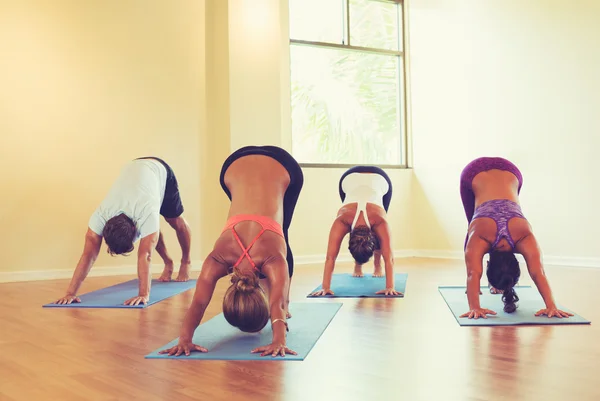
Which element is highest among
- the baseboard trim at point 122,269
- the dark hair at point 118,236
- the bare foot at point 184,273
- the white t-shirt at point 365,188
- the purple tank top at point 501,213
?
the white t-shirt at point 365,188

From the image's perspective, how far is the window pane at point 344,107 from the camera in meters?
7.25

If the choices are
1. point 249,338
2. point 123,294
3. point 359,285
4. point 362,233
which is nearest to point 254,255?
point 249,338

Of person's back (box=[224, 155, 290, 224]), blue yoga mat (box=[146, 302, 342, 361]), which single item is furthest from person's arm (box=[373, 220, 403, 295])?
person's back (box=[224, 155, 290, 224])

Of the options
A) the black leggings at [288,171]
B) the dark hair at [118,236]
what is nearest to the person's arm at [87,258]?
the dark hair at [118,236]

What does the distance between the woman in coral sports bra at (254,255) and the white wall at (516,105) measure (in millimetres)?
3702

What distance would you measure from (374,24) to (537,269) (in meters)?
4.97

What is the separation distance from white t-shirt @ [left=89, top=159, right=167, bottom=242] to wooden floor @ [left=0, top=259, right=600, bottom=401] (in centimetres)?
60

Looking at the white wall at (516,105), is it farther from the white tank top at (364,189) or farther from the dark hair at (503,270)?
the dark hair at (503,270)

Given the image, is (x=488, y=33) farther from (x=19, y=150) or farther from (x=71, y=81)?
(x=19, y=150)

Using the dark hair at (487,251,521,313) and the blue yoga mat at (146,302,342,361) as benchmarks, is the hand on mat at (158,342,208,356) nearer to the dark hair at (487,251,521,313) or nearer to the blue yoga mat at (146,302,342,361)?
the blue yoga mat at (146,302,342,361)

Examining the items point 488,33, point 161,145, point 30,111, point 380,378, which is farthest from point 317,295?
point 488,33

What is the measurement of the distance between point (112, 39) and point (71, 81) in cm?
58

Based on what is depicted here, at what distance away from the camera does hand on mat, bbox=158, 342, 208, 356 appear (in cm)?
275

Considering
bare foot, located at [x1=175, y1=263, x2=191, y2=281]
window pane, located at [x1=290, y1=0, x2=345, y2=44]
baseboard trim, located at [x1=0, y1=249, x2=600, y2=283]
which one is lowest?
baseboard trim, located at [x1=0, y1=249, x2=600, y2=283]
